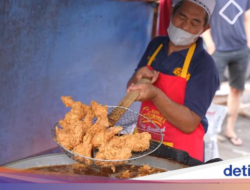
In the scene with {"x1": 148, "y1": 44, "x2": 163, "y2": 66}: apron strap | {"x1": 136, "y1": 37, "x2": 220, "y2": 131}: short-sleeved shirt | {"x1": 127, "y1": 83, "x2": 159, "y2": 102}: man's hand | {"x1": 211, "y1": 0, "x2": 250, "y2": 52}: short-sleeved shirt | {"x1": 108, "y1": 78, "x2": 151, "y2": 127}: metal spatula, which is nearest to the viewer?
{"x1": 108, "y1": 78, "x2": 151, "y2": 127}: metal spatula

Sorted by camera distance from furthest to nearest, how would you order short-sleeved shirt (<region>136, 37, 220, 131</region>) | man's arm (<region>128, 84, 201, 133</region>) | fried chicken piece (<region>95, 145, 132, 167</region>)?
short-sleeved shirt (<region>136, 37, 220, 131</region>)
man's arm (<region>128, 84, 201, 133</region>)
fried chicken piece (<region>95, 145, 132, 167</region>)

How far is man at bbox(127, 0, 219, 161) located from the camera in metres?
2.17

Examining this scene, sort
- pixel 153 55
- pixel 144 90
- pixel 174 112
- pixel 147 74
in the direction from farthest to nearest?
pixel 153 55, pixel 147 74, pixel 174 112, pixel 144 90

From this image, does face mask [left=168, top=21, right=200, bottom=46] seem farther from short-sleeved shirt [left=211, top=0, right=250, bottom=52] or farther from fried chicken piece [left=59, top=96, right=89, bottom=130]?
short-sleeved shirt [left=211, top=0, right=250, bottom=52]

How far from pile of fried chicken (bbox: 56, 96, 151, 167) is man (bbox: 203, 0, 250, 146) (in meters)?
3.28

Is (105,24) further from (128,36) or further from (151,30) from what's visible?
(151,30)

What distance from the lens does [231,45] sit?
192 inches

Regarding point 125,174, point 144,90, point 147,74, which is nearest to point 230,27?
point 147,74

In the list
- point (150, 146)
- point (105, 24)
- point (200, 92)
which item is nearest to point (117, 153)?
point (150, 146)

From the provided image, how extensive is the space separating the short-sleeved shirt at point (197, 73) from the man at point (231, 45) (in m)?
2.42

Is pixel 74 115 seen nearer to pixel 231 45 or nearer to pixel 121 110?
pixel 121 110

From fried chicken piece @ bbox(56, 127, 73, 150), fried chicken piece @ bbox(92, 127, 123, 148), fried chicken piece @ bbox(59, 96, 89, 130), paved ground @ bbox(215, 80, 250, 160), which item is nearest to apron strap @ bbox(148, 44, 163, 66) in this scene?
fried chicken piece @ bbox(59, 96, 89, 130)

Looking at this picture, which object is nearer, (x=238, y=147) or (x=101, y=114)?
→ (x=101, y=114)

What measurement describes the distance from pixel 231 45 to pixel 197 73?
285 cm
